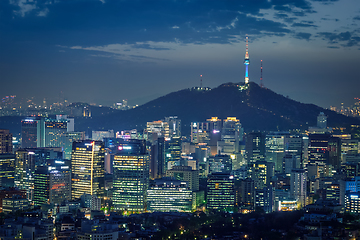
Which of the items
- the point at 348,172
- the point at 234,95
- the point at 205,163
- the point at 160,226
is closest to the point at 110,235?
the point at 160,226

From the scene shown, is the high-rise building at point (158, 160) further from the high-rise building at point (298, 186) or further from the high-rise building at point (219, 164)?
the high-rise building at point (298, 186)

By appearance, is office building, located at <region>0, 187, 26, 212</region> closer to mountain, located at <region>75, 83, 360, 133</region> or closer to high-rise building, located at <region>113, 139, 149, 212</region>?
high-rise building, located at <region>113, 139, 149, 212</region>

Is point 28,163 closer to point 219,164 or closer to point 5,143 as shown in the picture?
point 5,143

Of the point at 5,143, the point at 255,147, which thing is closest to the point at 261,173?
the point at 255,147

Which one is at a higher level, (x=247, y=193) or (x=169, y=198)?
(x=247, y=193)

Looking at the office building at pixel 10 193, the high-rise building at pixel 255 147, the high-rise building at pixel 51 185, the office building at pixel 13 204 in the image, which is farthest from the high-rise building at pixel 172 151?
the office building at pixel 13 204

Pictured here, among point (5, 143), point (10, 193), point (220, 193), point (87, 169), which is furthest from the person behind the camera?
point (5, 143)

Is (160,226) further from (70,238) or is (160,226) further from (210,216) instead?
(70,238)
